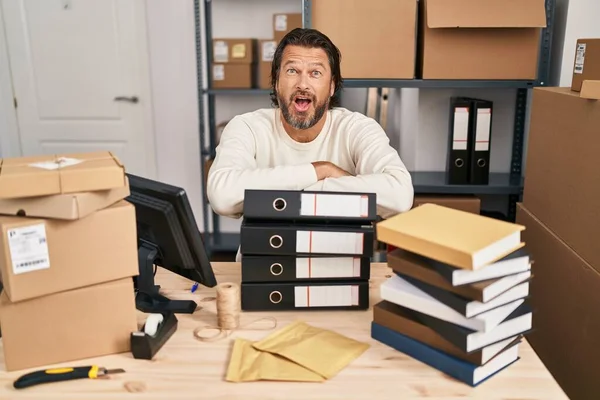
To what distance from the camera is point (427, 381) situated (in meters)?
1.03

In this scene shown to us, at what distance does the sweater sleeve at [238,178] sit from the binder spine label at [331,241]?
0.42 meters

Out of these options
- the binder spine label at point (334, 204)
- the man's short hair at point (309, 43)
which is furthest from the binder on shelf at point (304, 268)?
the man's short hair at point (309, 43)

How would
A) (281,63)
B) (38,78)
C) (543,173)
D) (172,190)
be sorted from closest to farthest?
(172,190)
(543,173)
(281,63)
(38,78)

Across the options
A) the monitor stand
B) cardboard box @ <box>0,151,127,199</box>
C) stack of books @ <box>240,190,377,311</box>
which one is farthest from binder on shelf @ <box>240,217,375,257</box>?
cardboard box @ <box>0,151,127,199</box>

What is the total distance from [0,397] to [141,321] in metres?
0.32

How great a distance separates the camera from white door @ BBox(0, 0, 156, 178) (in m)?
3.74

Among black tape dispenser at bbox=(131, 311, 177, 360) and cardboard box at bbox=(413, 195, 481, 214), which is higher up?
black tape dispenser at bbox=(131, 311, 177, 360)

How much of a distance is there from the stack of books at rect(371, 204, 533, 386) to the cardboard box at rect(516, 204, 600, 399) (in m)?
0.37

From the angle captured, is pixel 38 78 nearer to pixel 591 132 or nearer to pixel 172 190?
pixel 172 190

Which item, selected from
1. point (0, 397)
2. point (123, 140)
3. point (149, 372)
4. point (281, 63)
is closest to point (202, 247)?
point (149, 372)

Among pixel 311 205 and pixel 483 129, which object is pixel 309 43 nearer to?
pixel 311 205

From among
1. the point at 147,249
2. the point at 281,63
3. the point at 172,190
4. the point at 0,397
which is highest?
the point at 281,63

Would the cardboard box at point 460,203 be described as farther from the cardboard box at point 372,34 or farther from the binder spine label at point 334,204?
the binder spine label at point 334,204

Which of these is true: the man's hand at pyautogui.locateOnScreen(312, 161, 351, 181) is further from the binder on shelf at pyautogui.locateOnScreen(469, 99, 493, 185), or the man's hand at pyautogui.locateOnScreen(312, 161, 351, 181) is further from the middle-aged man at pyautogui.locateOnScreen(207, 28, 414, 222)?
the binder on shelf at pyautogui.locateOnScreen(469, 99, 493, 185)
